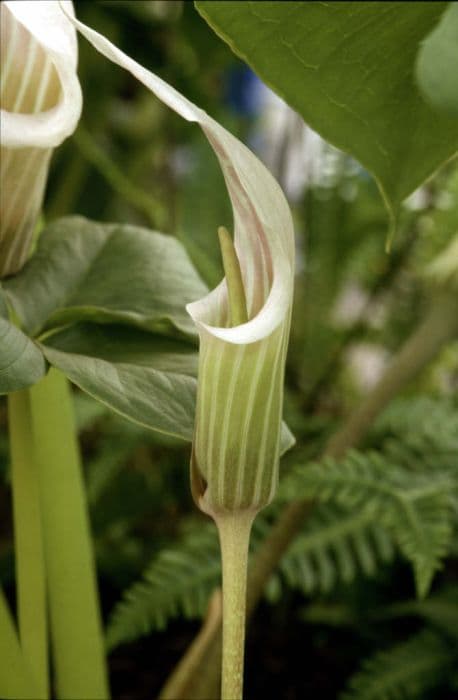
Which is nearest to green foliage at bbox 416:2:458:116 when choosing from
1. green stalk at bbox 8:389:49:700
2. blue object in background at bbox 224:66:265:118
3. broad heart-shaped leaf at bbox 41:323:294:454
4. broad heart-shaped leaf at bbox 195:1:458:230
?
broad heart-shaped leaf at bbox 195:1:458:230

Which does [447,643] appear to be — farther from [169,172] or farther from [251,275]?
[169,172]

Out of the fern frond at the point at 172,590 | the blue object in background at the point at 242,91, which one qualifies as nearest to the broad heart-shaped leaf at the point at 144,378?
the fern frond at the point at 172,590

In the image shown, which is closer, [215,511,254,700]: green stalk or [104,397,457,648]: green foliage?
[215,511,254,700]: green stalk

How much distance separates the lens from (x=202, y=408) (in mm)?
272

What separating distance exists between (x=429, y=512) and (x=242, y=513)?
0.27 metres

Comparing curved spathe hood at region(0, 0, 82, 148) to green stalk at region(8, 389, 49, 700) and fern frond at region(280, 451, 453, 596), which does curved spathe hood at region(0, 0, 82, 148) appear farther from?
fern frond at region(280, 451, 453, 596)

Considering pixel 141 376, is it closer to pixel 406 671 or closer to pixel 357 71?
pixel 357 71

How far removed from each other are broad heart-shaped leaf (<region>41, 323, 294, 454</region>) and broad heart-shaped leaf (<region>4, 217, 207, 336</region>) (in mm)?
12

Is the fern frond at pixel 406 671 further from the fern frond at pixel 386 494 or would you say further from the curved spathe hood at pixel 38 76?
the curved spathe hood at pixel 38 76

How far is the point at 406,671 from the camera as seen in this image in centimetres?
55

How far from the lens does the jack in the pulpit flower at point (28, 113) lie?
309mm

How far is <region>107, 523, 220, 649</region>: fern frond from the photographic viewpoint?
20.9 inches

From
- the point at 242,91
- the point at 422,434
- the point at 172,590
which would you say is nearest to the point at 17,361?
the point at 172,590

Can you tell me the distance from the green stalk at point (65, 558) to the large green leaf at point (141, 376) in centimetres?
6
